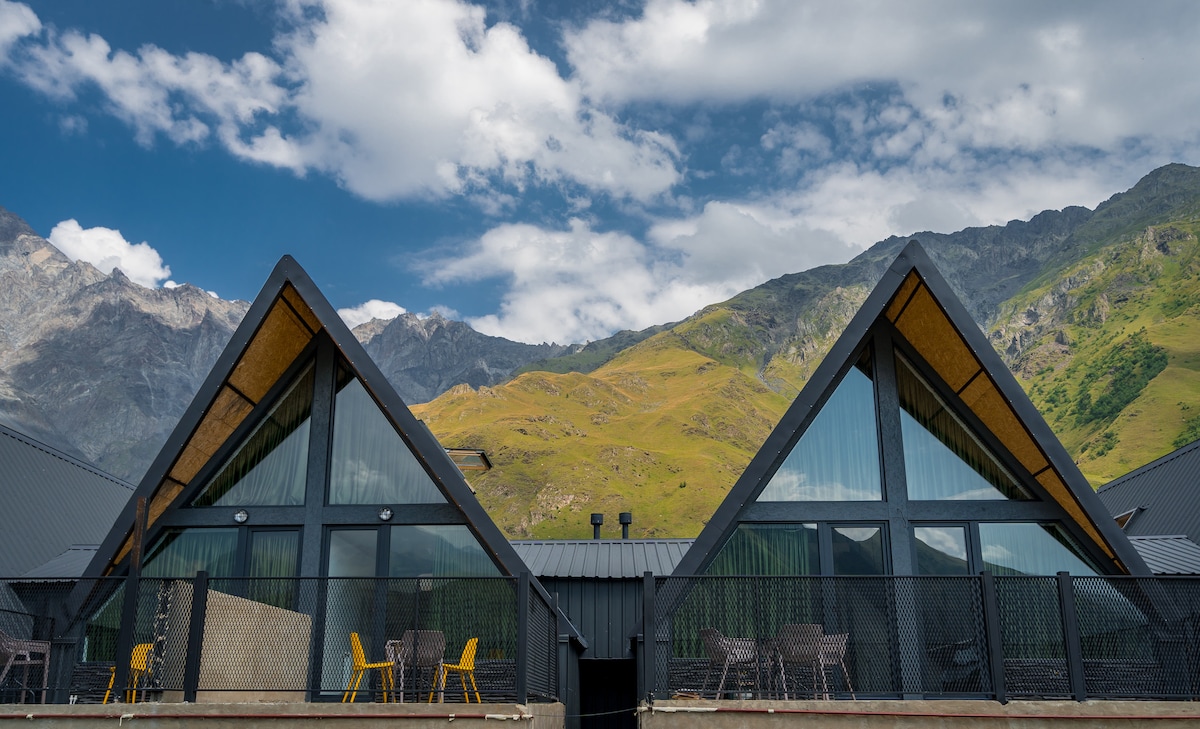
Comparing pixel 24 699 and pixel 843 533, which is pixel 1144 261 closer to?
pixel 843 533

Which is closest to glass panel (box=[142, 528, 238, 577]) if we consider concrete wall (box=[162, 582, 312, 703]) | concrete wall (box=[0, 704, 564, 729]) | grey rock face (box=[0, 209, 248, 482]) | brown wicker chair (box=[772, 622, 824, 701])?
concrete wall (box=[162, 582, 312, 703])

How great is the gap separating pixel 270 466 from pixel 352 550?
1.80 m

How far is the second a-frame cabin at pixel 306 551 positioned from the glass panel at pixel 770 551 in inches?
106

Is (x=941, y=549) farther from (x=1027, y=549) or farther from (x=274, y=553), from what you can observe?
(x=274, y=553)

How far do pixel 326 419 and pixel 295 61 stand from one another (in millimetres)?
80860

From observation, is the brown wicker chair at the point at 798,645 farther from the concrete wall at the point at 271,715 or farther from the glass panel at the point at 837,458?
the concrete wall at the point at 271,715

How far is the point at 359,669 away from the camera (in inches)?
484

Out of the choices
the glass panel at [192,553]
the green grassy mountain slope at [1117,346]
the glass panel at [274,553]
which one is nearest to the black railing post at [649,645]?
the glass panel at [274,553]

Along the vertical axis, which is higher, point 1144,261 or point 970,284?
point 970,284

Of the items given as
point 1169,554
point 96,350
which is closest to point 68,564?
point 1169,554

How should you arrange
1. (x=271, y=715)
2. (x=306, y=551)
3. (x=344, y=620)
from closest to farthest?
(x=271, y=715) < (x=344, y=620) < (x=306, y=551)

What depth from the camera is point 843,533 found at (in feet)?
48.1

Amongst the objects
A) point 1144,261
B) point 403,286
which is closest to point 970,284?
point 1144,261

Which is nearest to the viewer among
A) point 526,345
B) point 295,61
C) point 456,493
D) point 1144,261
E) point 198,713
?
point 198,713
